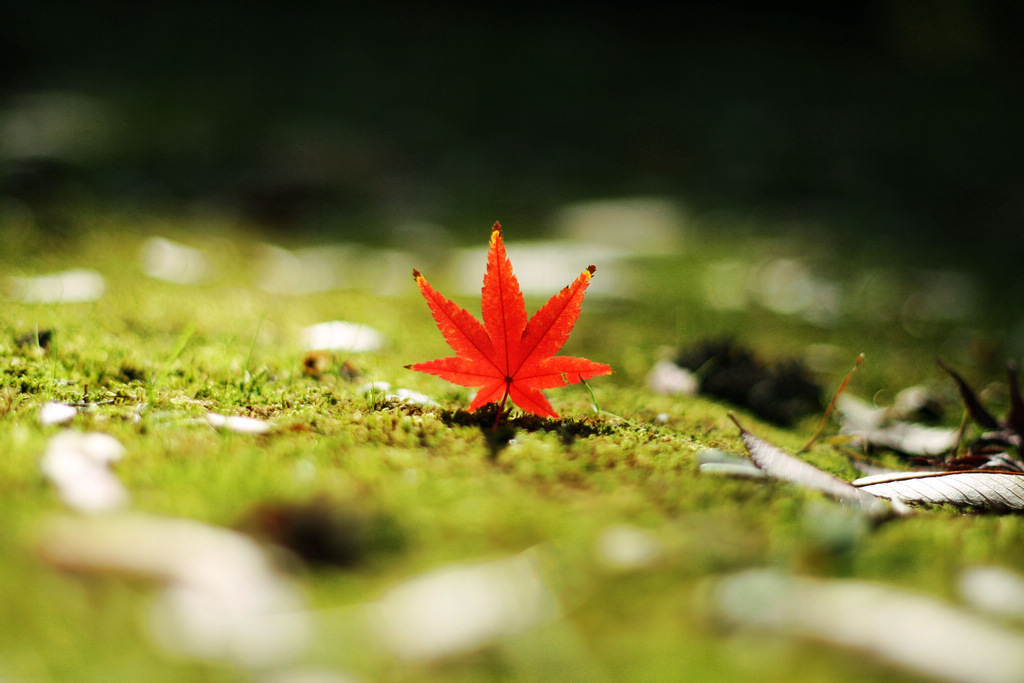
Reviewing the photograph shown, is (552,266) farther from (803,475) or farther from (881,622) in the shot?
(881,622)

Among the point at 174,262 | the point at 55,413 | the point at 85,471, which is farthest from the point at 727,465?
the point at 174,262

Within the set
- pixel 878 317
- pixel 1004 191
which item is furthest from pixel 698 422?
pixel 1004 191

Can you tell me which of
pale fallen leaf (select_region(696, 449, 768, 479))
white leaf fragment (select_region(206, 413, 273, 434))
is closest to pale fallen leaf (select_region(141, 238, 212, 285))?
white leaf fragment (select_region(206, 413, 273, 434))

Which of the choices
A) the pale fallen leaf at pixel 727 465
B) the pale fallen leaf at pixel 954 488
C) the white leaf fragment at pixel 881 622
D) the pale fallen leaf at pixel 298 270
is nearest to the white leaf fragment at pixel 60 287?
the pale fallen leaf at pixel 298 270

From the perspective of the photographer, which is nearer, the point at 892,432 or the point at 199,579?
the point at 199,579

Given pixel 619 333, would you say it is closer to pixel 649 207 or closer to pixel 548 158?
pixel 649 207

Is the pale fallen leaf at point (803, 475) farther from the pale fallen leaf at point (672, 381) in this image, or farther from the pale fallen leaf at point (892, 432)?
the pale fallen leaf at point (672, 381)

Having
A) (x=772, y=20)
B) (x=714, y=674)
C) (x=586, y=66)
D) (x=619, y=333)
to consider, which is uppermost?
(x=772, y=20)

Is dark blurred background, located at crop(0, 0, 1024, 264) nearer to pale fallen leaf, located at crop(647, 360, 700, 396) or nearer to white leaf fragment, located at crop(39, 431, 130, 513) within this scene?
pale fallen leaf, located at crop(647, 360, 700, 396)
